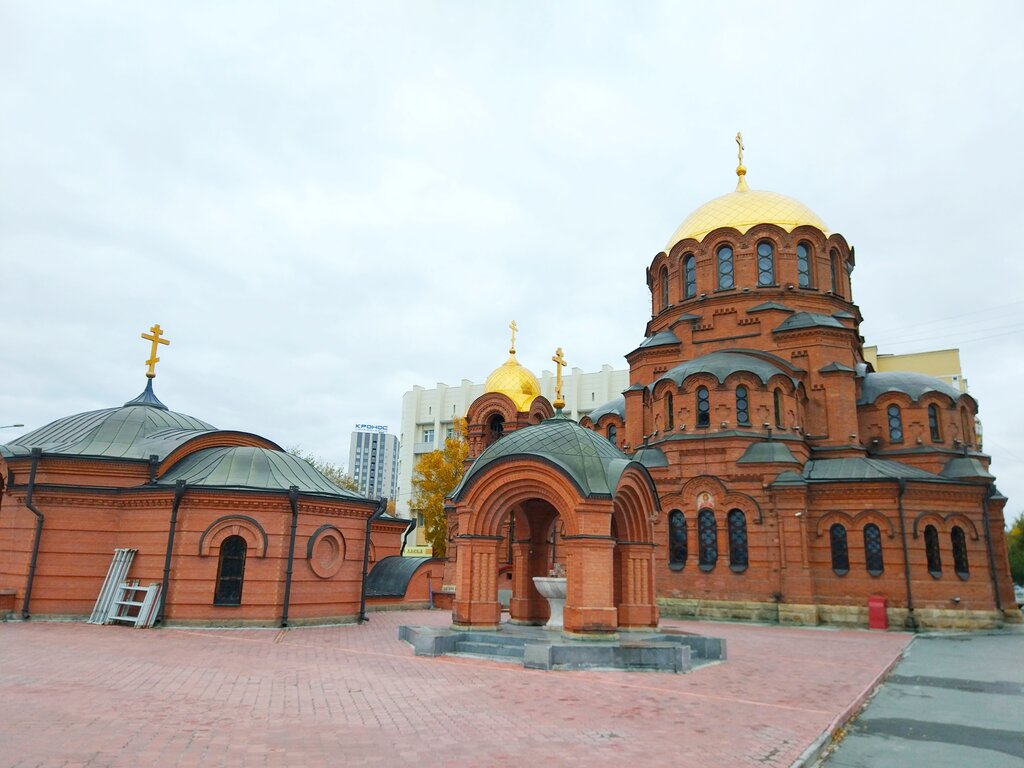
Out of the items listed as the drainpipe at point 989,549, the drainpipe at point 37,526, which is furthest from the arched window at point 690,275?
the drainpipe at point 37,526

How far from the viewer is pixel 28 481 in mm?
18922

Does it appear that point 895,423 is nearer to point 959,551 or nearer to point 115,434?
point 959,551

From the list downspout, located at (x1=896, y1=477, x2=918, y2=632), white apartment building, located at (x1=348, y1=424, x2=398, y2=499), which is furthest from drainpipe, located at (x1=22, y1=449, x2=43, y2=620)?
white apartment building, located at (x1=348, y1=424, x2=398, y2=499)

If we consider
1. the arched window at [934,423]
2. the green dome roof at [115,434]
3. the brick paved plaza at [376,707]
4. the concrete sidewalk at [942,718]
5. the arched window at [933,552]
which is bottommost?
the concrete sidewalk at [942,718]

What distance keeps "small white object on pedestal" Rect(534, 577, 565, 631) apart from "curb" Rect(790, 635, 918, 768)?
5436 millimetres

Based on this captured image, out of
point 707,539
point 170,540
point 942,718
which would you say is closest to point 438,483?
point 707,539

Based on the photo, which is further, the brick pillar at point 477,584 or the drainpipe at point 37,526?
the drainpipe at point 37,526

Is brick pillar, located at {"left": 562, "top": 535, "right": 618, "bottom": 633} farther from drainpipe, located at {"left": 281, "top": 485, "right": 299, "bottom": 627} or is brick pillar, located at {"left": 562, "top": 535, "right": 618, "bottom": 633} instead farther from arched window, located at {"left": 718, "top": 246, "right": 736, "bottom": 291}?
arched window, located at {"left": 718, "top": 246, "right": 736, "bottom": 291}

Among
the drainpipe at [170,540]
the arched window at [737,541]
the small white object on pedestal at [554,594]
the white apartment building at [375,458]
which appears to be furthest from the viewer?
the white apartment building at [375,458]

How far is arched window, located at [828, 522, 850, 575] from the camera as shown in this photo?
23.4 m

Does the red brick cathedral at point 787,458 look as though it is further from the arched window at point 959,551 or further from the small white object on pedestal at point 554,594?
the small white object on pedestal at point 554,594

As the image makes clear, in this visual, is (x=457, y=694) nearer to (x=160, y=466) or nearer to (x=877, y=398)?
(x=160, y=466)

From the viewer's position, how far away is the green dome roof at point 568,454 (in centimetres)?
1406

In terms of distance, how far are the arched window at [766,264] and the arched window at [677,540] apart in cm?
1021
